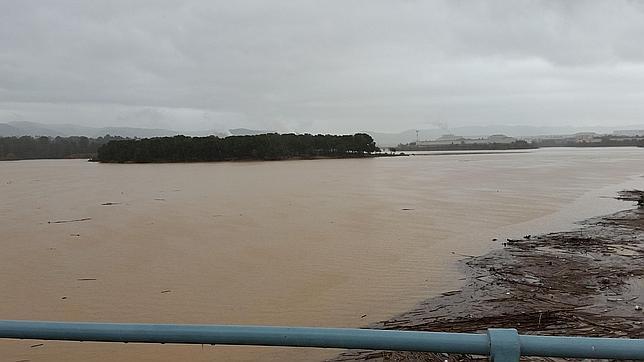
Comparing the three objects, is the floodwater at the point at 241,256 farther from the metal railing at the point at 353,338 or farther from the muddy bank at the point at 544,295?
the metal railing at the point at 353,338

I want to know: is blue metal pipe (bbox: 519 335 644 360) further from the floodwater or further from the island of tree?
the island of tree

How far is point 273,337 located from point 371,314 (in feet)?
16.2

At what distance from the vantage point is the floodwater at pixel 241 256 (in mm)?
6105

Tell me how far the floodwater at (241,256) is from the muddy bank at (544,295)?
41 centimetres

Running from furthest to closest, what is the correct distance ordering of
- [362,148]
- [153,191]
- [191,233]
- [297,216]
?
1. [362,148]
2. [153,191]
3. [297,216]
4. [191,233]

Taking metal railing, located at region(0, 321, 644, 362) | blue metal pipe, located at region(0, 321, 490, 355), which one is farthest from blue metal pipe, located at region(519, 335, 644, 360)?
blue metal pipe, located at region(0, 321, 490, 355)

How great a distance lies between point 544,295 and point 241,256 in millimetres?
5026

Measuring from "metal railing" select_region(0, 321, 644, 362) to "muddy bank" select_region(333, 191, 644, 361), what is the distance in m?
3.04

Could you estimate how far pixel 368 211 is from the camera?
15.2 m

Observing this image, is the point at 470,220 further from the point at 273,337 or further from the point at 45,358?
the point at 273,337

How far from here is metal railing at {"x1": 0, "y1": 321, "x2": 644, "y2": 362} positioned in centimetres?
121

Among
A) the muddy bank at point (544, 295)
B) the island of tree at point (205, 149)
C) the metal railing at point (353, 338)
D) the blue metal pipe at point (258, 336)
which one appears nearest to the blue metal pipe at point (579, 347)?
the metal railing at point (353, 338)

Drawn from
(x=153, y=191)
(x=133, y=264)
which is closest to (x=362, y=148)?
(x=153, y=191)

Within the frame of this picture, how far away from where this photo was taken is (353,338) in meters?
1.27
